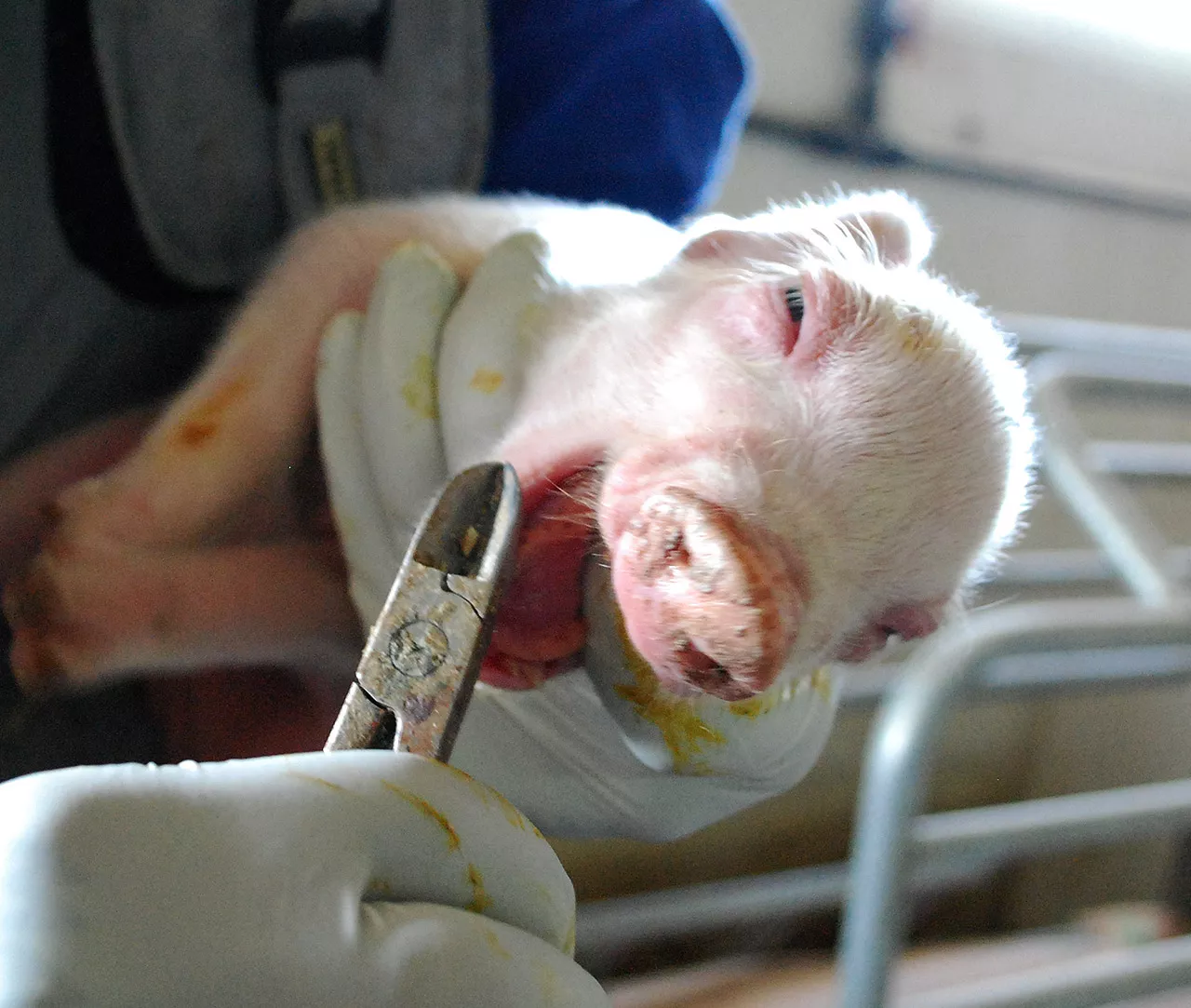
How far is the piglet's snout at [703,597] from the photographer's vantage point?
0.32 meters

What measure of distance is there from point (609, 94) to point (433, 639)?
21.3 inches

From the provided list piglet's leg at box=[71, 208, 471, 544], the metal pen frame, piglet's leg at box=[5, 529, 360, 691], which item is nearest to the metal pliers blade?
piglet's leg at box=[5, 529, 360, 691]

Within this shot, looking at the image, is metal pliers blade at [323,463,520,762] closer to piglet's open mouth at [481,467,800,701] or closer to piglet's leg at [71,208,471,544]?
piglet's open mouth at [481,467,800,701]

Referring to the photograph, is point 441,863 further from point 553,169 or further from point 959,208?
point 959,208

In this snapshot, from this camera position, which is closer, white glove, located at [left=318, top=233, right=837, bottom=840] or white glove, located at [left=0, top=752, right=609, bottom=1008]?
white glove, located at [left=0, top=752, right=609, bottom=1008]

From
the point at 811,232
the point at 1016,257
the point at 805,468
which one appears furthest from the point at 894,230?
the point at 1016,257

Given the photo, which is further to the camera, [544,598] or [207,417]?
[207,417]

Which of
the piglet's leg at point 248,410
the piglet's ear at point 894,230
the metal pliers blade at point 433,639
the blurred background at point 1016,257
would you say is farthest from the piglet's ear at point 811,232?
the blurred background at point 1016,257

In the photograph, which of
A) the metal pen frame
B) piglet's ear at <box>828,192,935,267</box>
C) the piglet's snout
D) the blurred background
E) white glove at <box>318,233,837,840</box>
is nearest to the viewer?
the piglet's snout

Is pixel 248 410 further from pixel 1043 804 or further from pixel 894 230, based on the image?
pixel 1043 804

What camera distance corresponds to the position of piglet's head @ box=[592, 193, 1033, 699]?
1.11 feet

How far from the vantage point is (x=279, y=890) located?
0.82 ft

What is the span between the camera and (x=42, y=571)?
0.49 metres

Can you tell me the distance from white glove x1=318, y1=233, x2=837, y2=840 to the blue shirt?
0.21 meters
